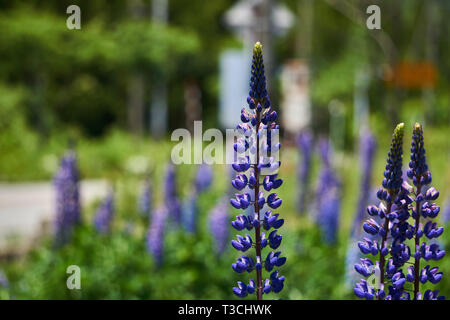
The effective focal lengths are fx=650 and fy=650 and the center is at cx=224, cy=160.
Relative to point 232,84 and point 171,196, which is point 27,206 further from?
point 232,84

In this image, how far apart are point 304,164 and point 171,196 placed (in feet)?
5.77

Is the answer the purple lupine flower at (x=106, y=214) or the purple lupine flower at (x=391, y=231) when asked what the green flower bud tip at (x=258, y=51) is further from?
the purple lupine flower at (x=106, y=214)

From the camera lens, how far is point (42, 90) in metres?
21.6

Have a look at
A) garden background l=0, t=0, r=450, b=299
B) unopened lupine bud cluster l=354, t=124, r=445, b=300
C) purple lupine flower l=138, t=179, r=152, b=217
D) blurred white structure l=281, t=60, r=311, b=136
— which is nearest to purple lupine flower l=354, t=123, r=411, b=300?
unopened lupine bud cluster l=354, t=124, r=445, b=300

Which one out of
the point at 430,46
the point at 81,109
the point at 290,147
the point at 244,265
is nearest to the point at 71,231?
the point at 244,265

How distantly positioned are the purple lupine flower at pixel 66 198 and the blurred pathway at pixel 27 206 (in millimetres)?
1902

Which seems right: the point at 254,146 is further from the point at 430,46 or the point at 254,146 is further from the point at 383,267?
the point at 430,46

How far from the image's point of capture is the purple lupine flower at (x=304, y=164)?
252 inches

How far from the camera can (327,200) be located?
522 centimetres

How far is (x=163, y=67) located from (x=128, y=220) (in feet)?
54.1

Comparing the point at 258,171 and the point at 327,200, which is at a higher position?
the point at 258,171

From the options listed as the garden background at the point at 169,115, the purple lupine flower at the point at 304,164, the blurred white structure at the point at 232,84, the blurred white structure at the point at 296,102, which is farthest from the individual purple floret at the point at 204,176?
the blurred white structure at the point at 296,102

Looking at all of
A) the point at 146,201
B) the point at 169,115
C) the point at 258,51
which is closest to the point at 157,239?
the point at 146,201

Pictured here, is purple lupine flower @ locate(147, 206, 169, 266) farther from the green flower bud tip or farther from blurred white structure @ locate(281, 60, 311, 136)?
blurred white structure @ locate(281, 60, 311, 136)
